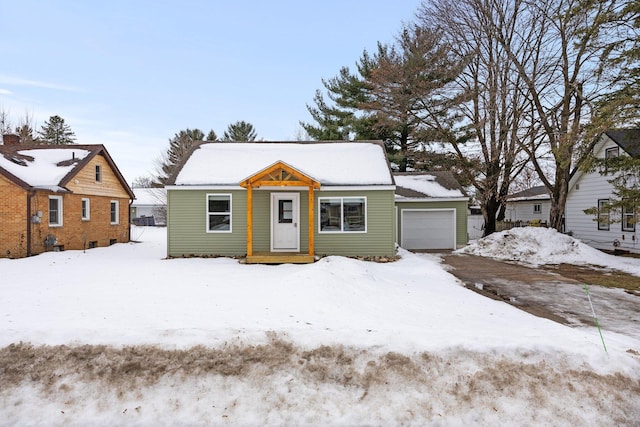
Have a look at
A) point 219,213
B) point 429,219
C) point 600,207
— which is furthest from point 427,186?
point 219,213

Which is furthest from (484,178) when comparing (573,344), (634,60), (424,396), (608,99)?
(424,396)

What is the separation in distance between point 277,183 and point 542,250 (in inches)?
Answer: 426

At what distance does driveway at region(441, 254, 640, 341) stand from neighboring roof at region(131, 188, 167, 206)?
3290 centimetres

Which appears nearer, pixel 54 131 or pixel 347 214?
pixel 347 214

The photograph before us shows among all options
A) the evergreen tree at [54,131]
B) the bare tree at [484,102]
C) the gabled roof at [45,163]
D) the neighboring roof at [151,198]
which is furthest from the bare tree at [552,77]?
the evergreen tree at [54,131]

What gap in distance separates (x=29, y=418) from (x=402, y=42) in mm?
25803

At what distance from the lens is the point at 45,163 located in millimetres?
15828

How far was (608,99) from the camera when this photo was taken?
1165 centimetres

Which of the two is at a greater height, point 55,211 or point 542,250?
point 55,211

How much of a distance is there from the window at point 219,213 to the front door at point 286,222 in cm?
163

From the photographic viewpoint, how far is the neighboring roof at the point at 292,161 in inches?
503

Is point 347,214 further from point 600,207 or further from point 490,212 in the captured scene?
point 600,207

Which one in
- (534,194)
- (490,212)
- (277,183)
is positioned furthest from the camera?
(534,194)

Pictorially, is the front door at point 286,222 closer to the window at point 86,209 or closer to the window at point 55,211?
the window at point 55,211
